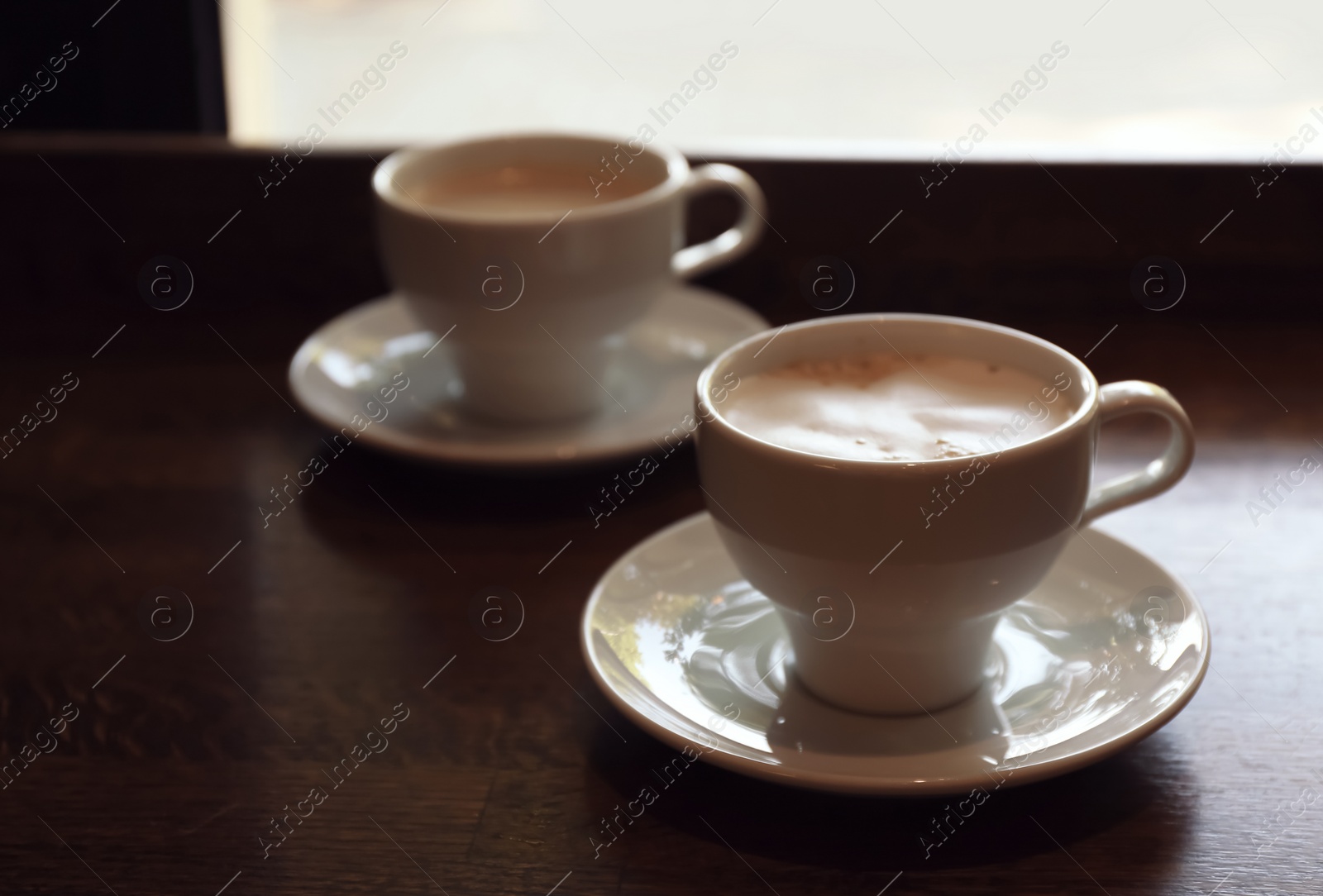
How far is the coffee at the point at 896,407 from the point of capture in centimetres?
58

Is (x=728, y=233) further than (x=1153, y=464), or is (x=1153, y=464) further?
(x=728, y=233)

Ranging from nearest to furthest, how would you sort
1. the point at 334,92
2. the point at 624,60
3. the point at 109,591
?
the point at 109,591
the point at 624,60
the point at 334,92

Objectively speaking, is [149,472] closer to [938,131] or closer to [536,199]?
[536,199]

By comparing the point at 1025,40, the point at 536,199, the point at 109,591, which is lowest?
the point at 109,591

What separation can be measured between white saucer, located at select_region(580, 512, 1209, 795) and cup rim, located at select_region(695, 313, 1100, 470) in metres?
0.12

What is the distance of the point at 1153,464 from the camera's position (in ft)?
2.02

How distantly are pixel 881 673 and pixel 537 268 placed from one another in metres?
0.39

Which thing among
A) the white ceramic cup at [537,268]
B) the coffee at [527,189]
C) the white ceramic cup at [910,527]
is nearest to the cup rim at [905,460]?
the white ceramic cup at [910,527]

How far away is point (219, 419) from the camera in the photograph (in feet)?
3.06

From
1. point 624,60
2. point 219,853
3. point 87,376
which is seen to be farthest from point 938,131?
point 219,853

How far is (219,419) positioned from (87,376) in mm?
143

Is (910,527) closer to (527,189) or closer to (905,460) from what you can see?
(905,460)

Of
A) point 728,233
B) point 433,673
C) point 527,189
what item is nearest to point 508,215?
point 527,189

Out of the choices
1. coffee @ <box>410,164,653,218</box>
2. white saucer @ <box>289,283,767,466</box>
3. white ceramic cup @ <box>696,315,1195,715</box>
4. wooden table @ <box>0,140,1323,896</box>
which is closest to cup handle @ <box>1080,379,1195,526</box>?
white ceramic cup @ <box>696,315,1195,715</box>
